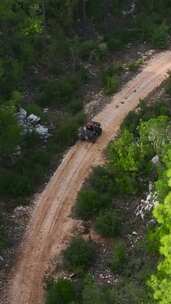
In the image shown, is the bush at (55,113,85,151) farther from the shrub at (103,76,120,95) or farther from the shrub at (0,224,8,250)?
the shrub at (0,224,8,250)

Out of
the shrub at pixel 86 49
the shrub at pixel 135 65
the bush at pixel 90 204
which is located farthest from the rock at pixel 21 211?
the shrub at pixel 86 49

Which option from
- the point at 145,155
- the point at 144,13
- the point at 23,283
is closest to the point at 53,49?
the point at 144,13

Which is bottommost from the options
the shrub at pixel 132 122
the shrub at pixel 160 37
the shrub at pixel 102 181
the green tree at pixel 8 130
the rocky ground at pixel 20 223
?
the rocky ground at pixel 20 223

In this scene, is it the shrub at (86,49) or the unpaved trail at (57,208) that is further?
the shrub at (86,49)

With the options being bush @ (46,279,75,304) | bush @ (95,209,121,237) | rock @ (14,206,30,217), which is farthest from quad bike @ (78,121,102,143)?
bush @ (46,279,75,304)

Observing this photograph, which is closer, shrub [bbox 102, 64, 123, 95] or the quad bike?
the quad bike

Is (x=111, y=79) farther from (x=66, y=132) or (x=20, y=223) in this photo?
(x=20, y=223)

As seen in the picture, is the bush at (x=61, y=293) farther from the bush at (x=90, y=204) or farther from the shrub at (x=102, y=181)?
the shrub at (x=102, y=181)
